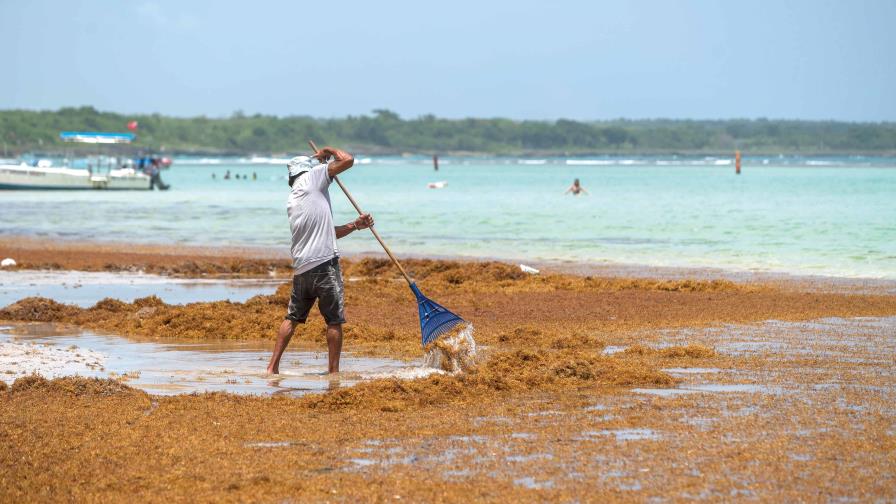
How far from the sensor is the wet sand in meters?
6.05

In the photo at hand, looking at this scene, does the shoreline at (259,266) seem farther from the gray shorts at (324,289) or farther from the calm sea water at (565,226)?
the gray shorts at (324,289)

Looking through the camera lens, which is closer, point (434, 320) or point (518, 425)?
point (518, 425)

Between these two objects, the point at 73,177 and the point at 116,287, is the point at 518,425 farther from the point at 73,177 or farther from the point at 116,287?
the point at 73,177

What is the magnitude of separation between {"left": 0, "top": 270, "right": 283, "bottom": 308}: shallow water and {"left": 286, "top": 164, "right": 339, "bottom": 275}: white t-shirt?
20.7 feet

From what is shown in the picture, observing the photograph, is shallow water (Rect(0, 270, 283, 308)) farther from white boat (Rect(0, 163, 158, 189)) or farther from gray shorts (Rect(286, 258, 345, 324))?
white boat (Rect(0, 163, 158, 189))

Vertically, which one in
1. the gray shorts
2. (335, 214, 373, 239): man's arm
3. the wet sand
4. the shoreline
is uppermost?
(335, 214, 373, 239): man's arm

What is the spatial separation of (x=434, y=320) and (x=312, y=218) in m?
A: 1.53

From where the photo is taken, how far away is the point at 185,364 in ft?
33.9

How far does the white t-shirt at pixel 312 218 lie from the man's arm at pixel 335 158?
5cm

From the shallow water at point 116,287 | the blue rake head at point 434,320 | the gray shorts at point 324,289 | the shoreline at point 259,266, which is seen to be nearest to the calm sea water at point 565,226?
the shoreline at point 259,266

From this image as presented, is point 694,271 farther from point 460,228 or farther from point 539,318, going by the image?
point 460,228

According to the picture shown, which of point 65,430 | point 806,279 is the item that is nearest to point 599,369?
point 65,430

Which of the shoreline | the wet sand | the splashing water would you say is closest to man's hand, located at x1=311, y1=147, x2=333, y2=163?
the splashing water

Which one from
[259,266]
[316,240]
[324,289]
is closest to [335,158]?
[316,240]
